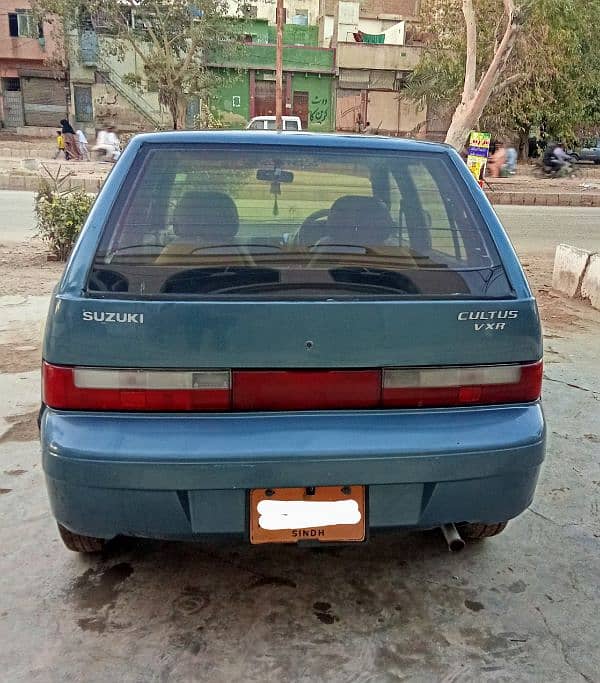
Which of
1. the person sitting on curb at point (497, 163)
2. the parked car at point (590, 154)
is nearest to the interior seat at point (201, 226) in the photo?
the person sitting on curb at point (497, 163)

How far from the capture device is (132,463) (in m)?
1.94

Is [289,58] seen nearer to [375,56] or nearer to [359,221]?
[375,56]

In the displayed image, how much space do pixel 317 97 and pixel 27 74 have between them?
47.1ft

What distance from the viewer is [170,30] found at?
978 inches

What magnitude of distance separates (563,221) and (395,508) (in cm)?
1305

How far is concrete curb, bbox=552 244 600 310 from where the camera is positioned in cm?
667

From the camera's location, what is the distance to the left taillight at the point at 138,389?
2.01 metres

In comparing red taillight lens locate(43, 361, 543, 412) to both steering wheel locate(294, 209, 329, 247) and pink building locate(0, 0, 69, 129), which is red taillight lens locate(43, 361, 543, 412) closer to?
steering wheel locate(294, 209, 329, 247)

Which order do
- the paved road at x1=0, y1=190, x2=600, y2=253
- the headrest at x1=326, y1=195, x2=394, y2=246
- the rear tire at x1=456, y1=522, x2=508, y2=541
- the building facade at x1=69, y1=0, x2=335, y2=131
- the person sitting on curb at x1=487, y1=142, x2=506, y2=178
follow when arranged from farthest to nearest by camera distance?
1. the building facade at x1=69, y1=0, x2=335, y2=131
2. the person sitting on curb at x1=487, y1=142, x2=506, y2=178
3. the paved road at x1=0, y1=190, x2=600, y2=253
4. the rear tire at x1=456, y1=522, x2=508, y2=541
5. the headrest at x1=326, y1=195, x2=394, y2=246

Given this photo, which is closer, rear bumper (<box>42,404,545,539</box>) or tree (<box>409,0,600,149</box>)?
rear bumper (<box>42,404,545,539</box>)

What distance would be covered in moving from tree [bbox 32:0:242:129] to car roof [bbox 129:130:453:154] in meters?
23.3

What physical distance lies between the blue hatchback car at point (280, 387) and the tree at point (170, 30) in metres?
23.9

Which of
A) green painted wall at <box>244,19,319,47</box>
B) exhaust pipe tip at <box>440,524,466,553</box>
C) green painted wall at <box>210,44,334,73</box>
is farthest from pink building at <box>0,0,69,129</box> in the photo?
exhaust pipe tip at <box>440,524,466,553</box>

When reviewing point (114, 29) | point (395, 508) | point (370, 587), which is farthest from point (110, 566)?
point (114, 29)
